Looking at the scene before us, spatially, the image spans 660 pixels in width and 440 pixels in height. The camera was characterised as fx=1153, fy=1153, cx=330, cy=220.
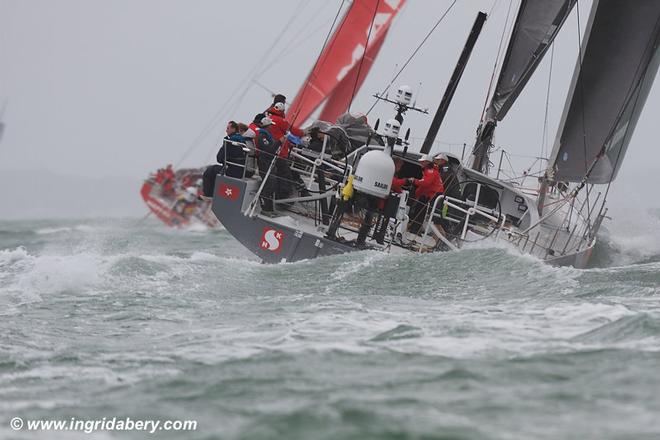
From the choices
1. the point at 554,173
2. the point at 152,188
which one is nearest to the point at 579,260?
Result: the point at 554,173

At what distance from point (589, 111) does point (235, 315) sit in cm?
794

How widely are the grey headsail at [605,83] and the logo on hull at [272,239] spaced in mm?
4104

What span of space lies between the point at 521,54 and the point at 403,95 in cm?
364

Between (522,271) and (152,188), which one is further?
(152,188)

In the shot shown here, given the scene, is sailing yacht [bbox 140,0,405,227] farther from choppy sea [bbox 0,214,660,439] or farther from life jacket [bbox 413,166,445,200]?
choppy sea [bbox 0,214,660,439]

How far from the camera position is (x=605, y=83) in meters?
14.9

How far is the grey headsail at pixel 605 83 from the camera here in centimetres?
1470

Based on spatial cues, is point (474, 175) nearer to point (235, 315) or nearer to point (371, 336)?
point (235, 315)

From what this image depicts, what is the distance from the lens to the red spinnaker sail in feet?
76.4

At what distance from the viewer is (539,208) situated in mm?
14086

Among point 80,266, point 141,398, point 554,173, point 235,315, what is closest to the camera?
point 141,398

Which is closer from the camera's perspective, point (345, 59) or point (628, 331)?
point (628, 331)

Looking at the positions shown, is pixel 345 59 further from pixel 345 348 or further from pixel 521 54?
pixel 345 348

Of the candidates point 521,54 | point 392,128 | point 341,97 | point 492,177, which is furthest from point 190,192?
point 392,128
